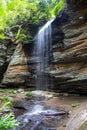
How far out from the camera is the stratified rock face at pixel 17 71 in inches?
684

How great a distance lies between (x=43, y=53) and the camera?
635 inches

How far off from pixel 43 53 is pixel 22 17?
16.3 feet

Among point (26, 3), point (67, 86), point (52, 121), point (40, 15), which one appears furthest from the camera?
point (26, 3)

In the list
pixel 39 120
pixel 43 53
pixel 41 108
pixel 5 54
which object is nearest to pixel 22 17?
pixel 5 54

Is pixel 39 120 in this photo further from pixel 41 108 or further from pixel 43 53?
pixel 43 53

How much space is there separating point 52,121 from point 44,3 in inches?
511

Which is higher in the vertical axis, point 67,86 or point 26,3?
point 26,3

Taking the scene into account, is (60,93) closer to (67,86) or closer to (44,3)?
(67,86)

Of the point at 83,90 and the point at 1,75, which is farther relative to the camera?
the point at 1,75

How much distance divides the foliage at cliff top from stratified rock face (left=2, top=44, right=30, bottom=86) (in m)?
1.64

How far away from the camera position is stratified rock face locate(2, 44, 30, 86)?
17.4 m

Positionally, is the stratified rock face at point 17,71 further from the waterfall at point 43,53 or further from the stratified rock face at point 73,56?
the stratified rock face at point 73,56

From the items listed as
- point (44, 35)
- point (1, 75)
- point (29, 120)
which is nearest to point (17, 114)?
point (29, 120)

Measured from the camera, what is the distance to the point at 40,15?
17984 millimetres
